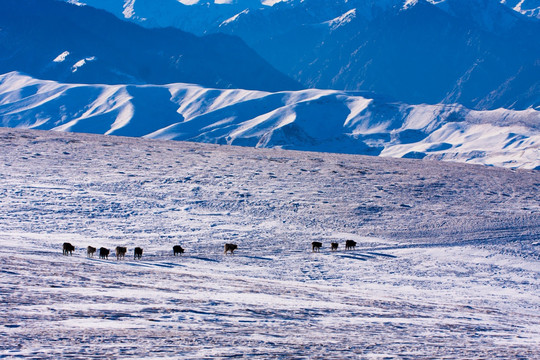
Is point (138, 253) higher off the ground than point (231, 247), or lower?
lower

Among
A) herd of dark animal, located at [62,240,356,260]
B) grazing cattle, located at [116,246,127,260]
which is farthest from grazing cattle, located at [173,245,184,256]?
grazing cattle, located at [116,246,127,260]

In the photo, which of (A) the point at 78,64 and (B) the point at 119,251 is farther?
(A) the point at 78,64

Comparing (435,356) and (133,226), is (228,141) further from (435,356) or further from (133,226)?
(435,356)

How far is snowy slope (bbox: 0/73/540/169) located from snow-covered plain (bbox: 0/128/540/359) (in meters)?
88.7

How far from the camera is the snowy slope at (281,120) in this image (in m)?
126

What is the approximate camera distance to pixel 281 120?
132 metres

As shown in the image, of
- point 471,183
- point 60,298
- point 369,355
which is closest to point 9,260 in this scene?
point 60,298

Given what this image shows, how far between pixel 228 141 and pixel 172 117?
826 inches

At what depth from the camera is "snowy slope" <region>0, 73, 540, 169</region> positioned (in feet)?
413

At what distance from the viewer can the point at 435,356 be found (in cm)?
833

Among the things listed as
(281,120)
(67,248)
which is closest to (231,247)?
(67,248)

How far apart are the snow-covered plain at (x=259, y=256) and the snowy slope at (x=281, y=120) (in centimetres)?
8870

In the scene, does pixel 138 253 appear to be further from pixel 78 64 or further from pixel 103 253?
pixel 78 64

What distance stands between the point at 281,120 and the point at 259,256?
378 ft
